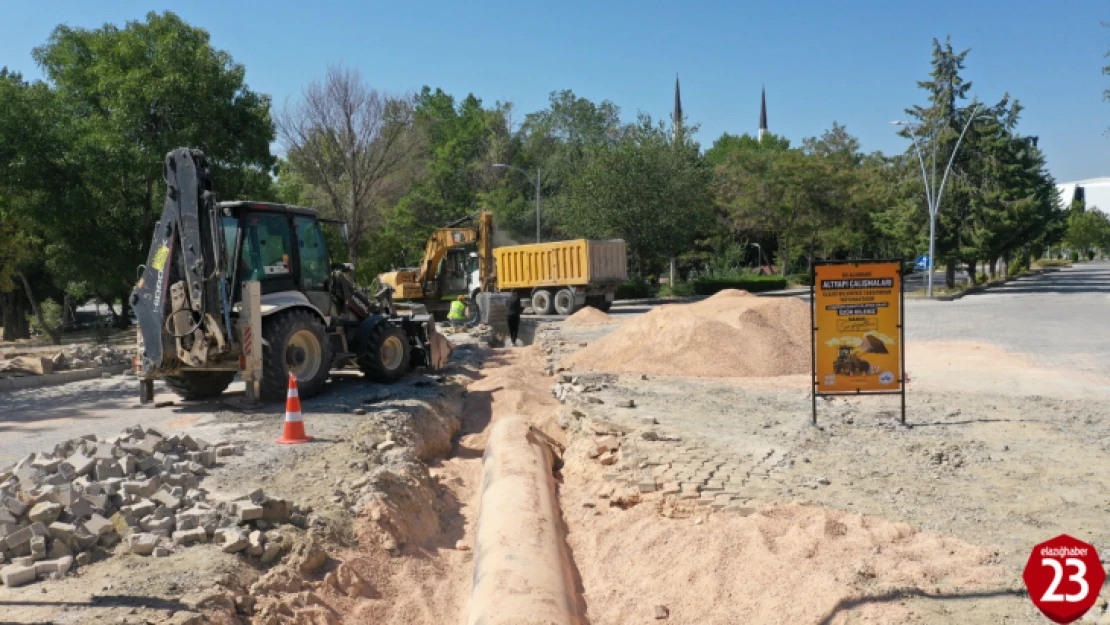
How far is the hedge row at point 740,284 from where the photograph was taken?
43281 mm

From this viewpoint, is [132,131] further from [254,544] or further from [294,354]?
[254,544]

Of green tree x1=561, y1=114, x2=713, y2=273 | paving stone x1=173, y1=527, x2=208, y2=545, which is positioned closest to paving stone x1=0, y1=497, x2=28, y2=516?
paving stone x1=173, y1=527, x2=208, y2=545

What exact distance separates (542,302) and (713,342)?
17600 mm

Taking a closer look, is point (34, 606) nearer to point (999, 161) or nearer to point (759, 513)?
point (759, 513)

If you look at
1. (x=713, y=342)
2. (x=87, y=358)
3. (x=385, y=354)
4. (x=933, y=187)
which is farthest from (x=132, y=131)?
(x=933, y=187)

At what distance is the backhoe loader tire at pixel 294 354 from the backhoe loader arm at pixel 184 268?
0.67m

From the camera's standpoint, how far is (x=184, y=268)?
9617 millimetres

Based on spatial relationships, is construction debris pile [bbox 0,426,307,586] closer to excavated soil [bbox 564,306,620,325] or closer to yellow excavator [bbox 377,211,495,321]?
excavated soil [bbox 564,306,620,325]

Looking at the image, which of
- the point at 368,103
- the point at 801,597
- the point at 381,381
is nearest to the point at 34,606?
the point at 801,597

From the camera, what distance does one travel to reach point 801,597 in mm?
4785

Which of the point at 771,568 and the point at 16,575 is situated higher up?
the point at 16,575

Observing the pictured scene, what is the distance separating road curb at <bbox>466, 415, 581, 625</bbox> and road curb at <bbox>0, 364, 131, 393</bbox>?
384 inches

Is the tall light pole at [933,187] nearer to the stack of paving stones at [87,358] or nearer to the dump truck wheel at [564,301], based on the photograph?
the dump truck wheel at [564,301]

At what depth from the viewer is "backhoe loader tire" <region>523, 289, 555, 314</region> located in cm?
3166
